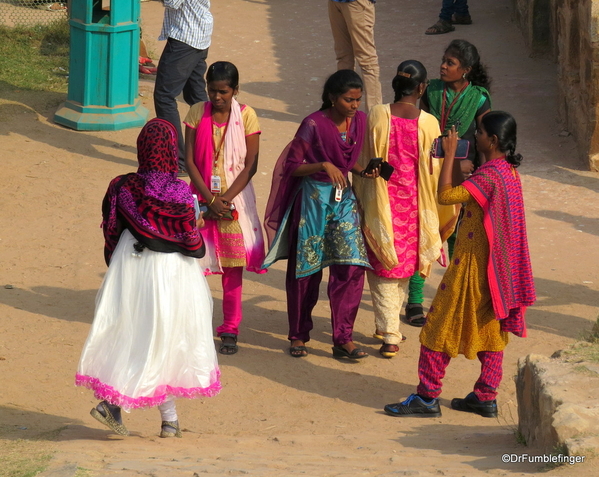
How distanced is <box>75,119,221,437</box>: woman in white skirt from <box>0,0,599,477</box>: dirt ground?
0.93ft

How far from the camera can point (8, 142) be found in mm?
8750

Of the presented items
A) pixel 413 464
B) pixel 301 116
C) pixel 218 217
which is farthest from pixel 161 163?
pixel 301 116

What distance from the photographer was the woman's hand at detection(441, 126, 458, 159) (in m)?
4.41

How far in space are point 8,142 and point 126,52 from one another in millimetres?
1500

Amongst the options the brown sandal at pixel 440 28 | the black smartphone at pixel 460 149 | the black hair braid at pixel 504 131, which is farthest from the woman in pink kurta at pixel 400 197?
the brown sandal at pixel 440 28

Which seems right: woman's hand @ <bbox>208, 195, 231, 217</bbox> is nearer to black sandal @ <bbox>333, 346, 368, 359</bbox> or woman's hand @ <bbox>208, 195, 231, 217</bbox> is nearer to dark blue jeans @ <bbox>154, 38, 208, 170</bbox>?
black sandal @ <bbox>333, 346, 368, 359</bbox>

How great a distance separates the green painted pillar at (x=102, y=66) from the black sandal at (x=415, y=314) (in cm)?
446

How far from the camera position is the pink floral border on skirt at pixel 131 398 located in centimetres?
399

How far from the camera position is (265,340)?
5.74 m

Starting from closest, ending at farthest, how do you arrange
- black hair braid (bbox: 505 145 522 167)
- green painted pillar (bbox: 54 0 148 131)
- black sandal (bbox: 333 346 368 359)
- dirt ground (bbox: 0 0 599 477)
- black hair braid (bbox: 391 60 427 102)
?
dirt ground (bbox: 0 0 599 477)
black hair braid (bbox: 505 145 522 167)
black hair braid (bbox: 391 60 427 102)
black sandal (bbox: 333 346 368 359)
green painted pillar (bbox: 54 0 148 131)

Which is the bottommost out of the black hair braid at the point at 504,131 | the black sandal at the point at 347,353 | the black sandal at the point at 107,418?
the black sandal at the point at 347,353

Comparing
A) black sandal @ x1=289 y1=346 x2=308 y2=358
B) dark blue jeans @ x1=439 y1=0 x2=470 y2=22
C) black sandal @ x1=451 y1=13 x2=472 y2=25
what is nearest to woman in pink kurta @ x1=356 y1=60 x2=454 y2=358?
black sandal @ x1=289 y1=346 x2=308 y2=358

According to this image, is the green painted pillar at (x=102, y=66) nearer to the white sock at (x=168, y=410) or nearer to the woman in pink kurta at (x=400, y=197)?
the woman in pink kurta at (x=400, y=197)

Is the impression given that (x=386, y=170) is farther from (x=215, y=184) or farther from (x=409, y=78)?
(x=215, y=184)
